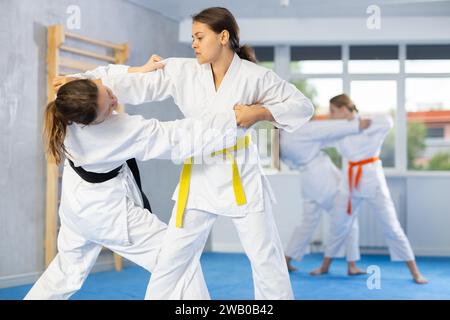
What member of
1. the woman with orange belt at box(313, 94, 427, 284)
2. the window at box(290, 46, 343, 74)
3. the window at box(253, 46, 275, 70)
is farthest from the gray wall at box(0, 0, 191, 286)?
the window at box(290, 46, 343, 74)

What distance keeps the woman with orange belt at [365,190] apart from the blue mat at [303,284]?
20cm

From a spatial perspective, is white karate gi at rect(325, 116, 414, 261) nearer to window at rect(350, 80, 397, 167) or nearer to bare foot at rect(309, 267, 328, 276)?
bare foot at rect(309, 267, 328, 276)

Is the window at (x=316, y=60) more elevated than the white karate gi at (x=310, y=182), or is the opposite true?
the window at (x=316, y=60)

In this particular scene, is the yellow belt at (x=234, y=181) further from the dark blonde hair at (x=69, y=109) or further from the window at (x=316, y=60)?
the window at (x=316, y=60)

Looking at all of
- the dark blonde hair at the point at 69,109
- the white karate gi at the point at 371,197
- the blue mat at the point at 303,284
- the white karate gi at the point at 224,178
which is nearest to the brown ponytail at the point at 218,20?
the white karate gi at the point at 224,178

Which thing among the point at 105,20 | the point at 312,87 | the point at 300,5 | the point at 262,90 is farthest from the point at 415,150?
the point at 262,90

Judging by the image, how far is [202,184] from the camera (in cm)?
241

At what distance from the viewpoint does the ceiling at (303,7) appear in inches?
216

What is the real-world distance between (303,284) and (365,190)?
0.82 meters

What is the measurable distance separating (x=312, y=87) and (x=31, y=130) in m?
3.14

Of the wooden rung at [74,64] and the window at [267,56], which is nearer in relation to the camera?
the wooden rung at [74,64]

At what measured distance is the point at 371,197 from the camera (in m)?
4.75

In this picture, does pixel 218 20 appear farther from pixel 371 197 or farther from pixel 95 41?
pixel 95 41

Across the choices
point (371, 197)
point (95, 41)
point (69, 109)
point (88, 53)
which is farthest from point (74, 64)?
point (69, 109)
